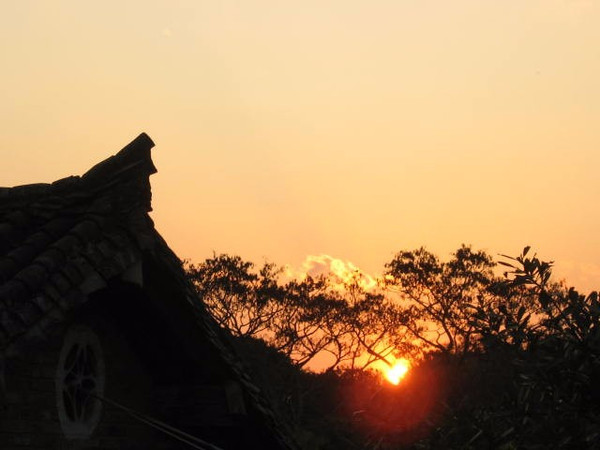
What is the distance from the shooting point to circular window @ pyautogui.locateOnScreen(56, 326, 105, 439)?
25.4 ft

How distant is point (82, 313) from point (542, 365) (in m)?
4.03

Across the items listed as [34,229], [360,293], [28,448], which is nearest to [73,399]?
[28,448]

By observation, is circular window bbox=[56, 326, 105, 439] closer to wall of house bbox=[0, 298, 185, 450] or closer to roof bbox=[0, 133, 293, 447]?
wall of house bbox=[0, 298, 185, 450]

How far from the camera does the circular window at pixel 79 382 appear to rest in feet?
25.4

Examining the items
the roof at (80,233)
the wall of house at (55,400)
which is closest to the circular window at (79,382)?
the wall of house at (55,400)

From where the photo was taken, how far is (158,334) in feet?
28.9

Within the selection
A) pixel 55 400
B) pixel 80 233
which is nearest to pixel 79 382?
pixel 55 400

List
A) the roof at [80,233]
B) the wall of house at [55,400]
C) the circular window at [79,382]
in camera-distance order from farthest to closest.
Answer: the circular window at [79,382] → the wall of house at [55,400] → the roof at [80,233]

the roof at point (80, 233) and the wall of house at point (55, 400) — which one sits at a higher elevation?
the roof at point (80, 233)

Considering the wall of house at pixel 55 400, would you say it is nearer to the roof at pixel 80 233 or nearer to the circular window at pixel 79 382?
the circular window at pixel 79 382

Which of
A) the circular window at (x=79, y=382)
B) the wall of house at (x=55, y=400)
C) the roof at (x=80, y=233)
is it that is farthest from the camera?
the circular window at (x=79, y=382)

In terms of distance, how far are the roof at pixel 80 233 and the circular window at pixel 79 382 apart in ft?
1.77

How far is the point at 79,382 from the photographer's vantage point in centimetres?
801

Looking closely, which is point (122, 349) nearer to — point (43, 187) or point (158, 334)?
point (158, 334)
